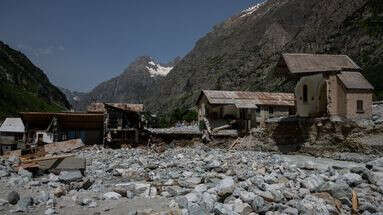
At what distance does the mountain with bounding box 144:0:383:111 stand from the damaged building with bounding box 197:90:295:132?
14.7 metres

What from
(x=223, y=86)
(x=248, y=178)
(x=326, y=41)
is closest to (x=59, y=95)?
(x=223, y=86)

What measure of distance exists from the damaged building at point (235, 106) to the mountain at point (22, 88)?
58948 millimetres

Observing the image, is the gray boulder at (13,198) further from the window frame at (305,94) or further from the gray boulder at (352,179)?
the window frame at (305,94)

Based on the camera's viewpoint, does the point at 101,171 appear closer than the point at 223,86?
Yes

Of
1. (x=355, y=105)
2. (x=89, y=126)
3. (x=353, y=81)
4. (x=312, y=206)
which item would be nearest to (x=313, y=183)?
(x=312, y=206)

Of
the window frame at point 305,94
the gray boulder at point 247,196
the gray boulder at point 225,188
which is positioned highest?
the window frame at point 305,94

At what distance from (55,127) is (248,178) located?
29.1m

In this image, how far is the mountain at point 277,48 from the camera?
9306cm

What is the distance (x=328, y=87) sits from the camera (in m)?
35.5

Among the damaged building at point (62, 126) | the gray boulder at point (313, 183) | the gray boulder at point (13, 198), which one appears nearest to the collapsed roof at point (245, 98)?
the damaged building at point (62, 126)

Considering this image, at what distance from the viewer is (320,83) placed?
37.1 m

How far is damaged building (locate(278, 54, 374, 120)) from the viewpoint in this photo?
35.3 m

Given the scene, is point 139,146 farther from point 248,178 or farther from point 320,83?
point 248,178

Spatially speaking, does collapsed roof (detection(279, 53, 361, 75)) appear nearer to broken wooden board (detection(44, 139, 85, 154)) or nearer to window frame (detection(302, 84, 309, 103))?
window frame (detection(302, 84, 309, 103))
